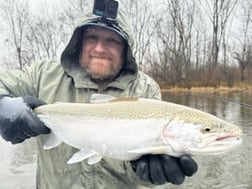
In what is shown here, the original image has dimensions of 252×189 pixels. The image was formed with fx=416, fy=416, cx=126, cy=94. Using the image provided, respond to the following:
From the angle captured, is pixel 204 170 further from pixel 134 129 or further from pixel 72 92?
pixel 134 129

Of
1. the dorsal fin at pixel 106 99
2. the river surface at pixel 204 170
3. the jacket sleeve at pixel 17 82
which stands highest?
the jacket sleeve at pixel 17 82

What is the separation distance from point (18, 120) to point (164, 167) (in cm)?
95

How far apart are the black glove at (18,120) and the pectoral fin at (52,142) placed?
0.08m

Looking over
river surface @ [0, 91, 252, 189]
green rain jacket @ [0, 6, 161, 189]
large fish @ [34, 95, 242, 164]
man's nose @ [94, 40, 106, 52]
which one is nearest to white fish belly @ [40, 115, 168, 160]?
large fish @ [34, 95, 242, 164]

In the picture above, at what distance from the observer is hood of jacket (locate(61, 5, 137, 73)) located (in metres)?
3.24

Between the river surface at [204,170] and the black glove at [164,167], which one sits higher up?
the black glove at [164,167]

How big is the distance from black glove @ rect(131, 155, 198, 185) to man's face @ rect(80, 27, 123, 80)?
2.89 feet

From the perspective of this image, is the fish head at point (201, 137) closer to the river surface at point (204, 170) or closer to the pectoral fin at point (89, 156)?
the pectoral fin at point (89, 156)

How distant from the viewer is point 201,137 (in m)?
2.36

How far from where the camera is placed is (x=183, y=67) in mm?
42188

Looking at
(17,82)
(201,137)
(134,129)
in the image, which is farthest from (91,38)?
(201,137)

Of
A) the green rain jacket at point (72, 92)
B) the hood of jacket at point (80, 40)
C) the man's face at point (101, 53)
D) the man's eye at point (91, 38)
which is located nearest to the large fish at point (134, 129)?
the green rain jacket at point (72, 92)

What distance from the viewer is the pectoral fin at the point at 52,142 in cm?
Result: 274

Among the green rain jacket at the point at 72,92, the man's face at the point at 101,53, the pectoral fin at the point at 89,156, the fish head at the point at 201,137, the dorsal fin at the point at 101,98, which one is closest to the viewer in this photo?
the fish head at the point at 201,137
